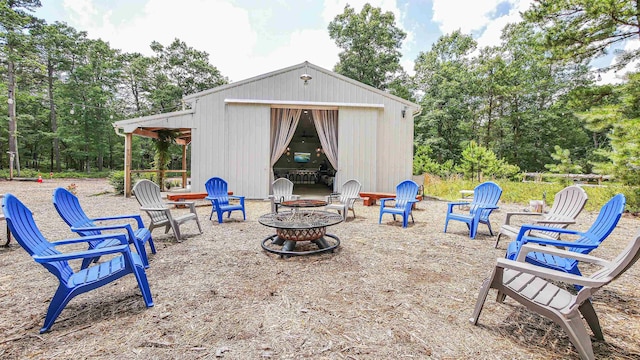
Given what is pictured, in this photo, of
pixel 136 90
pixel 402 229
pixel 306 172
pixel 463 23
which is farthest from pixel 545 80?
pixel 136 90

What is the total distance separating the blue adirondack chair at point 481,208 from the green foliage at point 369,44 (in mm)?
16900

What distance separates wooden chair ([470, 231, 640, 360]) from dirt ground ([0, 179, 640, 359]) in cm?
22

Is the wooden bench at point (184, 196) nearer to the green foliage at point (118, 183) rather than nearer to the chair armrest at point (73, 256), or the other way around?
the green foliage at point (118, 183)

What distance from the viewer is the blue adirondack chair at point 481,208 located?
4.11m

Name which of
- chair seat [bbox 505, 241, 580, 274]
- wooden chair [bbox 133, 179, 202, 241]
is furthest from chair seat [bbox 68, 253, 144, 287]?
chair seat [bbox 505, 241, 580, 274]

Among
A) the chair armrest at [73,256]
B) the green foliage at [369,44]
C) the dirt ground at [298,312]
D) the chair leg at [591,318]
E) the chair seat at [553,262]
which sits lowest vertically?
the dirt ground at [298,312]

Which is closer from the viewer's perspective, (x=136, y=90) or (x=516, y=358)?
(x=516, y=358)

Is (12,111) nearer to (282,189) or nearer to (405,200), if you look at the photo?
(282,189)

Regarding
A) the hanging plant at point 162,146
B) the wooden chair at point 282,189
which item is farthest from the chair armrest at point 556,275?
the hanging plant at point 162,146

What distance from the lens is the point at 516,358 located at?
1.52 metres

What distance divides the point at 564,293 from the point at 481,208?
8.58ft

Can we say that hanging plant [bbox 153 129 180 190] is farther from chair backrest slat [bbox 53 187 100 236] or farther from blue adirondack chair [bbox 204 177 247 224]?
Result: chair backrest slat [bbox 53 187 100 236]

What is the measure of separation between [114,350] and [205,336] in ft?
1.69

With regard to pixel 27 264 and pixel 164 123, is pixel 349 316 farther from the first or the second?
pixel 164 123
